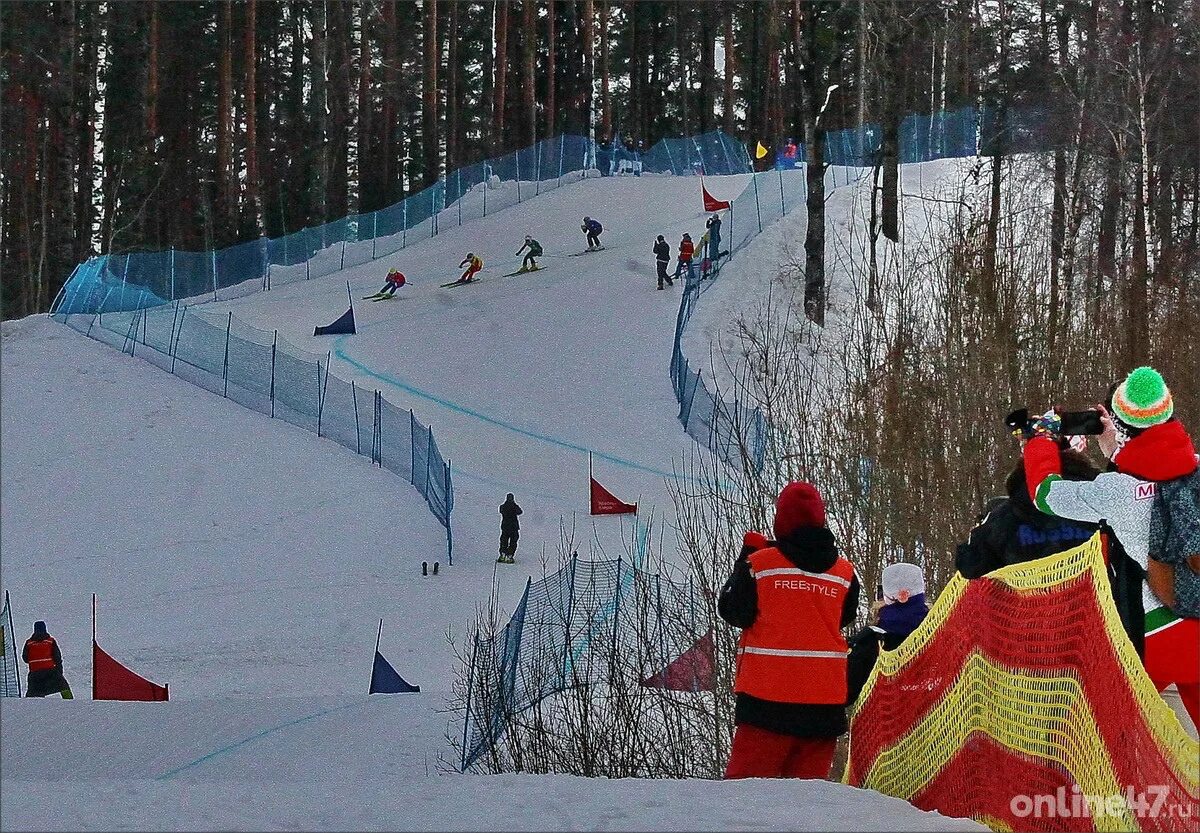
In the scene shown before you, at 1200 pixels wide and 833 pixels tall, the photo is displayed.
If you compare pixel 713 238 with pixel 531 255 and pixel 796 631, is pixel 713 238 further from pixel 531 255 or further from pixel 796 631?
pixel 796 631

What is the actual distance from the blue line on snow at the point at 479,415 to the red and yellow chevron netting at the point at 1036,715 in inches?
659

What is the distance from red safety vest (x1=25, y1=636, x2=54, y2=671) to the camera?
14.3 meters

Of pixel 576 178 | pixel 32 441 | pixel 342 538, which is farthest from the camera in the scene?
pixel 576 178

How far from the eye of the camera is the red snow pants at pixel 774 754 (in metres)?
5.89

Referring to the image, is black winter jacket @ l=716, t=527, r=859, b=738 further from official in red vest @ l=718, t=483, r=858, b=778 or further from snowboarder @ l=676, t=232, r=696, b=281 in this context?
snowboarder @ l=676, t=232, r=696, b=281

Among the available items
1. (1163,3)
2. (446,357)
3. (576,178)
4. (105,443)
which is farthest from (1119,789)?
(576,178)

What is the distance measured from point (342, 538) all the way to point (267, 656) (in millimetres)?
4278

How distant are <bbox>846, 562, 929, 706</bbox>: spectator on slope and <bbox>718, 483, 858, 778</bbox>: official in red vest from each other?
0.42m

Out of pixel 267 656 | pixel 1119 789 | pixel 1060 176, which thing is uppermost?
pixel 1060 176

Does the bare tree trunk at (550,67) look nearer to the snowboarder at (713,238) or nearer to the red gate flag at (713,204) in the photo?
the red gate flag at (713,204)

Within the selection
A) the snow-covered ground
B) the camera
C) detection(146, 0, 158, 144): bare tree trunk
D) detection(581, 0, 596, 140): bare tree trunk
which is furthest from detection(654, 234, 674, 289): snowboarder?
the camera

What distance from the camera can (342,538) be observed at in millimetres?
20438

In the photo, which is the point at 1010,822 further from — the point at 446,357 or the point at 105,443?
the point at 446,357

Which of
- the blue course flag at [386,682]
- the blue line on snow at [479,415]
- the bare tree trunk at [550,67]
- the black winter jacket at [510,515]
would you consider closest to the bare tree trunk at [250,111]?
the bare tree trunk at [550,67]
